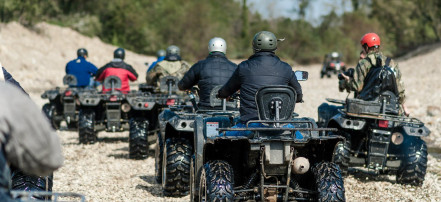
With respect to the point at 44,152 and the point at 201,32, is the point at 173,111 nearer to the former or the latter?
the point at 44,152

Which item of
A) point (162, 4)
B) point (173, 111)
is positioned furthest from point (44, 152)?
point (162, 4)

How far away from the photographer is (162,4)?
68750mm

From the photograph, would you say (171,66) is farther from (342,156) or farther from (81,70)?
(342,156)

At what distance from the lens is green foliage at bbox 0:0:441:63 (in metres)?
62.9

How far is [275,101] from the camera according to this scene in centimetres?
632

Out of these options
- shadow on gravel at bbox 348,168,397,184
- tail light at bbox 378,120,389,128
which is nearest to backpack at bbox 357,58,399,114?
tail light at bbox 378,120,389,128

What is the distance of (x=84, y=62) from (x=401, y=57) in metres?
52.8

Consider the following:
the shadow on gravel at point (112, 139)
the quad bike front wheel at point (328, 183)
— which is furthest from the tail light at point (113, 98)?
the quad bike front wheel at point (328, 183)

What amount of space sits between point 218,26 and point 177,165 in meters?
58.7

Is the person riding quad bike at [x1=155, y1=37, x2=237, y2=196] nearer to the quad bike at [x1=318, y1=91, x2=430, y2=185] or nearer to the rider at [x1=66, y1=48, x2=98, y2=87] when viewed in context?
the quad bike at [x1=318, y1=91, x2=430, y2=185]

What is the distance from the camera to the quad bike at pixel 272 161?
6.13m

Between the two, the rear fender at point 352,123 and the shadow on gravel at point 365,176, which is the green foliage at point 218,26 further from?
the rear fender at point 352,123

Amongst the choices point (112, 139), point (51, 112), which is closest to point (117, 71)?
point (112, 139)

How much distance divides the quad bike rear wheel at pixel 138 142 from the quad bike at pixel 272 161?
552 cm
